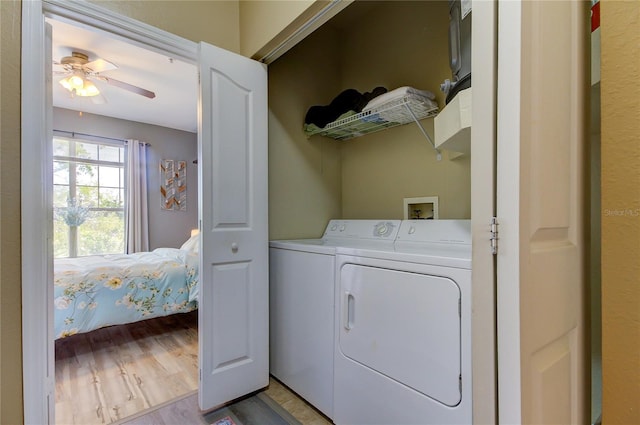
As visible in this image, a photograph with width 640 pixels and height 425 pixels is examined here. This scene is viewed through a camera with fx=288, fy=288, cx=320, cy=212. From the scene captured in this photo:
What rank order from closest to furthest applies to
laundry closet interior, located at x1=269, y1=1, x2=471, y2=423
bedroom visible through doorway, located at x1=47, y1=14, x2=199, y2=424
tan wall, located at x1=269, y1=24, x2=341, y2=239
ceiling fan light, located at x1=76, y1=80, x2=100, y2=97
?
laundry closet interior, located at x1=269, y1=1, x2=471, y2=423 < bedroom visible through doorway, located at x1=47, y1=14, x2=199, y2=424 < tan wall, located at x1=269, y1=24, x2=341, y2=239 < ceiling fan light, located at x1=76, y1=80, x2=100, y2=97

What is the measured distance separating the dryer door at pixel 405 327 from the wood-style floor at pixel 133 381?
1.98 ft

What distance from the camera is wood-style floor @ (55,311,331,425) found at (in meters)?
1.61

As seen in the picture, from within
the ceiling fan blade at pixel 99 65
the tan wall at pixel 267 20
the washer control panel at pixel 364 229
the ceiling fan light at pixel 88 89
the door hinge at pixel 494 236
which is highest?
the ceiling fan blade at pixel 99 65

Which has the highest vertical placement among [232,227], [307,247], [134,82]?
[134,82]

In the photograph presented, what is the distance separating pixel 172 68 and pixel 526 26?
3.35 metres

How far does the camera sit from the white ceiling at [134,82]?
2527mm

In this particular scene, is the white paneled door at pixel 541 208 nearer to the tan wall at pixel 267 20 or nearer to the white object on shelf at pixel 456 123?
the white object on shelf at pixel 456 123

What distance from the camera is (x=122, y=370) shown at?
2.10m

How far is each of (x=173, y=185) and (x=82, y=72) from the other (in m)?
2.47

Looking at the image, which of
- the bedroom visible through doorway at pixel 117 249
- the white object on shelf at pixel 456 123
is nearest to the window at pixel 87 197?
the bedroom visible through doorway at pixel 117 249

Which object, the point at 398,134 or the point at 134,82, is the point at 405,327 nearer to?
the point at 398,134

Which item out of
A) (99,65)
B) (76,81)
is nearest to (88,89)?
(76,81)

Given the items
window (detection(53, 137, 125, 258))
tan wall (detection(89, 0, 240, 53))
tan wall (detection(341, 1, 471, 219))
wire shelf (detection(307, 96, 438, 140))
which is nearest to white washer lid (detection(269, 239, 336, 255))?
tan wall (detection(341, 1, 471, 219))

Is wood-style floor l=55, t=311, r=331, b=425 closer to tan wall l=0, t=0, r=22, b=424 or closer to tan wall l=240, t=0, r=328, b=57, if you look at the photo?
tan wall l=0, t=0, r=22, b=424
